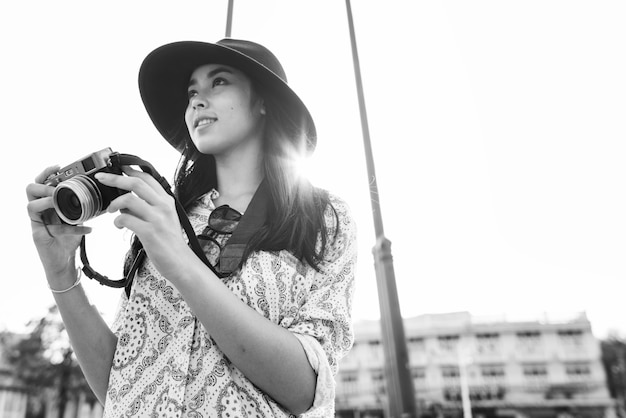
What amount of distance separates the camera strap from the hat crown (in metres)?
0.59

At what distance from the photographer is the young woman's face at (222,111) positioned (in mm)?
1439

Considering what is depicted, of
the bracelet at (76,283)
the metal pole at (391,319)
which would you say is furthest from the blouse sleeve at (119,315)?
the metal pole at (391,319)

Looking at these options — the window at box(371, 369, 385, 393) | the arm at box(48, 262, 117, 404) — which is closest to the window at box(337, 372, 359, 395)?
the window at box(371, 369, 385, 393)

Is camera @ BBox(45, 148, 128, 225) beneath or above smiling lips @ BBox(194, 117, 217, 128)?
beneath

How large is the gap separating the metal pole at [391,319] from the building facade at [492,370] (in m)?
35.6

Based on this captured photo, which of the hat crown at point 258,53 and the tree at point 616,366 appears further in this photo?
the tree at point 616,366

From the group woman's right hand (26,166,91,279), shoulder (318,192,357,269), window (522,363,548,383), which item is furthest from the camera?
window (522,363,548,383)

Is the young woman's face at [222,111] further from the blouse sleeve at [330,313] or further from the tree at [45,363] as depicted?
the tree at [45,363]

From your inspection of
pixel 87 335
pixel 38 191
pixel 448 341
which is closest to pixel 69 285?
pixel 87 335

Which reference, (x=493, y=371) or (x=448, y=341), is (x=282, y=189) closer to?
(x=448, y=341)

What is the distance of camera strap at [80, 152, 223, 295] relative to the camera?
44.2 inches

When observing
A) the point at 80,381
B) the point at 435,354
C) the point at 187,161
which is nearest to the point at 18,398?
the point at 80,381

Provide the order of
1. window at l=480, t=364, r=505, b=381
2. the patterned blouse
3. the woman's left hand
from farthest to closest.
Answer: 1. window at l=480, t=364, r=505, b=381
2. the patterned blouse
3. the woman's left hand

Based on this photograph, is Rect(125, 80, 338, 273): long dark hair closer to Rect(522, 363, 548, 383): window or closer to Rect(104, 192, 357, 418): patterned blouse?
Rect(104, 192, 357, 418): patterned blouse
